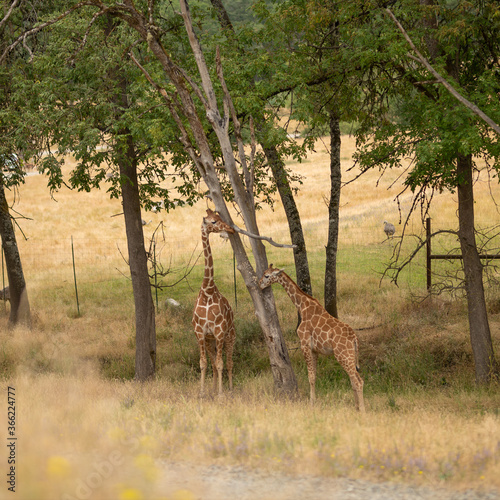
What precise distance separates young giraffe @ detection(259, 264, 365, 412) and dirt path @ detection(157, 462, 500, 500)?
3.55 m

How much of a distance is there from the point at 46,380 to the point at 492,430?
7.66 metres

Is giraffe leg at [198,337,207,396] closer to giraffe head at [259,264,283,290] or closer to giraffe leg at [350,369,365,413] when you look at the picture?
giraffe head at [259,264,283,290]

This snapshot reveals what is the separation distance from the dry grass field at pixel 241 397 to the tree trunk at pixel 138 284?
0.55 metres

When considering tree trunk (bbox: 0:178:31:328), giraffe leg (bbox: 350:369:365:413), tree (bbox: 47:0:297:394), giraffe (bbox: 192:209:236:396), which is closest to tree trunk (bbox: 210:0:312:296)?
tree (bbox: 47:0:297:394)

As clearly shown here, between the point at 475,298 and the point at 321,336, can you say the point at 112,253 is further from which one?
the point at 475,298

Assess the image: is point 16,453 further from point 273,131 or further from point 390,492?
point 273,131

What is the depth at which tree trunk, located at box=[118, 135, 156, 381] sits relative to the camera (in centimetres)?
1229

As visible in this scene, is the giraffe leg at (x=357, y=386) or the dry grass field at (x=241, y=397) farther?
the giraffe leg at (x=357, y=386)

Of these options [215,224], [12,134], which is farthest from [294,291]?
[12,134]

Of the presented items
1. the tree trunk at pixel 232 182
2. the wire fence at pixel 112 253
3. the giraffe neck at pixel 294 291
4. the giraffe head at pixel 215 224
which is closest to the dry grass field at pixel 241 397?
the wire fence at pixel 112 253

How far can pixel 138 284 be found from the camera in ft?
40.5

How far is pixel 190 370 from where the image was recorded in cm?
1247

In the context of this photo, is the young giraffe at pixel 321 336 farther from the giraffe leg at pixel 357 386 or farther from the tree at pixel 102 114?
the tree at pixel 102 114

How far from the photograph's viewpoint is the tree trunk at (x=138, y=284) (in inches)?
484
